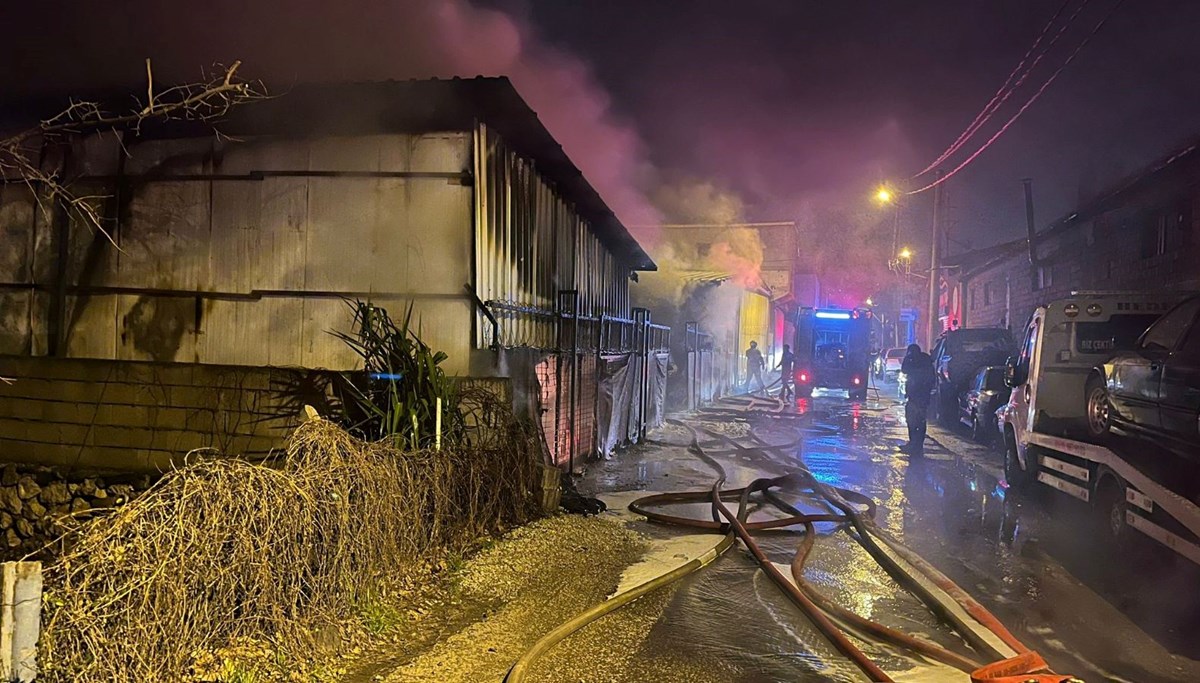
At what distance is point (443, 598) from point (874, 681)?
9.39 ft

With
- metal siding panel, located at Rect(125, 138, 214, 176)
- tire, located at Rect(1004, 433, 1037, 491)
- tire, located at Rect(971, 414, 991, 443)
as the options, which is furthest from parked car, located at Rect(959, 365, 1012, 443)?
metal siding panel, located at Rect(125, 138, 214, 176)

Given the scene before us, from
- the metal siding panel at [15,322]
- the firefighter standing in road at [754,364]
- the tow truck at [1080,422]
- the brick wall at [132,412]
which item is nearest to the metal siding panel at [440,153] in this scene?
the brick wall at [132,412]

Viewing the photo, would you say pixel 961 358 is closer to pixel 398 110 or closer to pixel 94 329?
pixel 398 110

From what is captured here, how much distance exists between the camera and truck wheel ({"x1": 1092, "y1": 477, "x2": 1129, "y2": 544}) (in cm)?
653

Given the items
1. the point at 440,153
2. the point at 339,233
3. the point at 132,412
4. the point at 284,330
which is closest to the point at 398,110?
the point at 440,153

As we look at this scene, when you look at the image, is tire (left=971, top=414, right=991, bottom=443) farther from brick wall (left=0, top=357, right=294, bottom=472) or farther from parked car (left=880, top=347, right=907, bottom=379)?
parked car (left=880, top=347, right=907, bottom=379)

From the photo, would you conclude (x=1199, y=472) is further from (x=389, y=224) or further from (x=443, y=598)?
(x=389, y=224)

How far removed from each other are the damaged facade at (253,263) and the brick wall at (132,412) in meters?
0.02

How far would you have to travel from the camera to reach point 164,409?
7.73m

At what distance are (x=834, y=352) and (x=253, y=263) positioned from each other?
2109 cm

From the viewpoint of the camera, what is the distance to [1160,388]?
601 centimetres

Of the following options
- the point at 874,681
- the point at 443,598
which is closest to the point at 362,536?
the point at 443,598

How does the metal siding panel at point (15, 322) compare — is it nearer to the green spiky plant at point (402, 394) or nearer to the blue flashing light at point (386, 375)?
the green spiky plant at point (402, 394)

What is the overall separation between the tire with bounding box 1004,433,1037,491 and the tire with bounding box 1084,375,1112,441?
1568 mm
